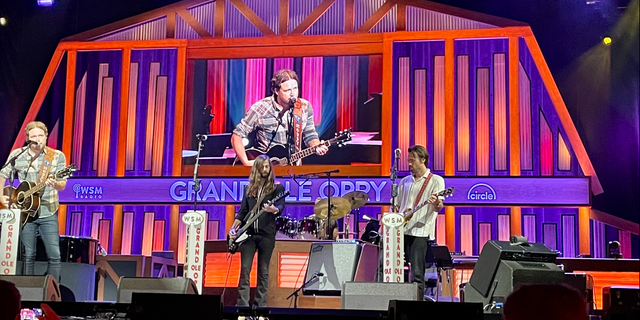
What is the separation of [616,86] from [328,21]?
170 inches

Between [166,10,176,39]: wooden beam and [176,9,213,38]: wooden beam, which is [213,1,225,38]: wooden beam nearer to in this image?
[176,9,213,38]: wooden beam

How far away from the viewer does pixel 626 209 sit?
9.98 metres

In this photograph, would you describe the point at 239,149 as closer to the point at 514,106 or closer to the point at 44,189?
the point at 514,106

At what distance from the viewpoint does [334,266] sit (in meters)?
8.10

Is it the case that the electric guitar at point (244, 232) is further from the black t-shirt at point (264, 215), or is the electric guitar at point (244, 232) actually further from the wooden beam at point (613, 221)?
the wooden beam at point (613, 221)

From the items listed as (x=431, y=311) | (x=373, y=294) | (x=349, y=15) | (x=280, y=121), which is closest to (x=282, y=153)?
(x=280, y=121)

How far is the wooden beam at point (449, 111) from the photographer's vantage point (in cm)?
1077

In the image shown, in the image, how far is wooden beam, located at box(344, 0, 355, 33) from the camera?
11.2 m

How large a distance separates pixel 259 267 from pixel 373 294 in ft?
7.39

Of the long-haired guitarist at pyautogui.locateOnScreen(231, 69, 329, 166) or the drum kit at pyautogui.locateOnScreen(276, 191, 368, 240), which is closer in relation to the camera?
the drum kit at pyautogui.locateOnScreen(276, 191, 368, 240)

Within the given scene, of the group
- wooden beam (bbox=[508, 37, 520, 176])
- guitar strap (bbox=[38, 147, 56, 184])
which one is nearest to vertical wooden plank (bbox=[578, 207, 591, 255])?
wooden beam (bbox=[508, 37, 520, 176])

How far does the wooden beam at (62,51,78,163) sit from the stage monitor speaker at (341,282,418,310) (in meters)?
7.71

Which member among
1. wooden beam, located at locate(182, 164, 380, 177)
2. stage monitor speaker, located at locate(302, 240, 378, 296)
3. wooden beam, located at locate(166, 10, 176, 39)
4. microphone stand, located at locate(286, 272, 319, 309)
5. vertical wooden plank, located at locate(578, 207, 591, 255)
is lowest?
microphone stand, located at locate(286, 272, 319, 309)

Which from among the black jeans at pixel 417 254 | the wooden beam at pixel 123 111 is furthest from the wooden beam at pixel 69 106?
the black jeans at pixel 417 254
